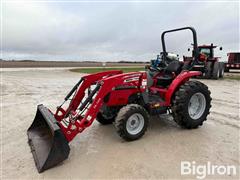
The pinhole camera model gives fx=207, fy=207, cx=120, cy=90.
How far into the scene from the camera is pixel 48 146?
3.20 metres

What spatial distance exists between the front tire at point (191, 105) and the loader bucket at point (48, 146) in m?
2.15

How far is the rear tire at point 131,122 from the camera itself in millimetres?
3371

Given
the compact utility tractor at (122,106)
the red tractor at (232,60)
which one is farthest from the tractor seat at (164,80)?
the red tractor at (232,60)

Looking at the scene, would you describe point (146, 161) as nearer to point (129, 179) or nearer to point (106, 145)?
point (129, 179)

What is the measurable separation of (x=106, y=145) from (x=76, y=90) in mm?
1263

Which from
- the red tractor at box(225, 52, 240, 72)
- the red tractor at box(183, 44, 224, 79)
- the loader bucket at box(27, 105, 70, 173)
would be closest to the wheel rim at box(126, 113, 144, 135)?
the loader bucket at box(27, 105, 70, 173)

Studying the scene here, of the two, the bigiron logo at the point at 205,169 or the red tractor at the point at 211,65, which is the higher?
the red tractor at the point at 211,65

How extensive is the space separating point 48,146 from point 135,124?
1.47 m

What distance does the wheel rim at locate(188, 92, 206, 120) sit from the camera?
429 centimetres

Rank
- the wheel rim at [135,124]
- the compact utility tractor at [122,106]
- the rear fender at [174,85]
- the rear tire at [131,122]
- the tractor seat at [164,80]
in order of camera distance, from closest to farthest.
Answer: the compact utility tractor at [122,106] → the rear tire at [131,122] → the wheel rim at [135,124] → the rear fender at [174,85] → the tractor seat at [164,80]

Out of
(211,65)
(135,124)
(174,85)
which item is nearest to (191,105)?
(174,85)

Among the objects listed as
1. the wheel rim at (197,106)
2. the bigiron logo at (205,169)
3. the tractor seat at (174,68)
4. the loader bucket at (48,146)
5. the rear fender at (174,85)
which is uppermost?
the tractor seat at (174,68)

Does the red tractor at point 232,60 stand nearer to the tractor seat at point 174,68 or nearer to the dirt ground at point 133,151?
the dirt ground at point 133,151

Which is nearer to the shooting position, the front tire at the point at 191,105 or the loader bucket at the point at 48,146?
the loader bucket at the point at 48,146
